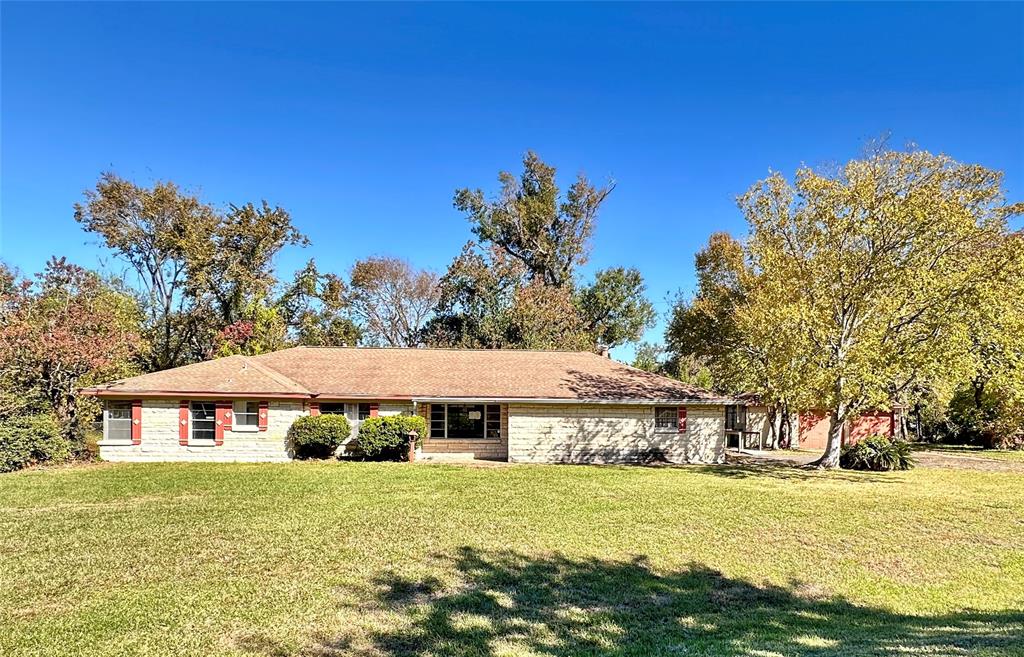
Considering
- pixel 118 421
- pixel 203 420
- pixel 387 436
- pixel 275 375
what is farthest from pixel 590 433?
pixel 118 421

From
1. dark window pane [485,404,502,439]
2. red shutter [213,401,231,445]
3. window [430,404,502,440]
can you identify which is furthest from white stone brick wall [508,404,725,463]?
red shutter [213,401,231,445]

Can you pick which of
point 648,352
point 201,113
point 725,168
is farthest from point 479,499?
point 648,352

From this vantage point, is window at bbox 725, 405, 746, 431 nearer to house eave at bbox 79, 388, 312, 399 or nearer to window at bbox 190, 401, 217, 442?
house eave at bbox 79, 388, 312, 399

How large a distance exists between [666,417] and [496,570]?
1317cm

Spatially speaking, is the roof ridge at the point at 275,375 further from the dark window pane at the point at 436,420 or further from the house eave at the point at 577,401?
the dark window pane at the point at 436,420

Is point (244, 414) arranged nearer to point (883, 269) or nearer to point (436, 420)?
point (436, 420)

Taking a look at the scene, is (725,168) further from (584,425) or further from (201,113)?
(201,113)

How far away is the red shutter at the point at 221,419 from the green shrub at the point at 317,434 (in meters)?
1.91

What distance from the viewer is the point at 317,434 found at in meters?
17.2

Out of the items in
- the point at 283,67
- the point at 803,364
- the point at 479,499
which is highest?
the point at 283,67

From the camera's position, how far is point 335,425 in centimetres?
1739

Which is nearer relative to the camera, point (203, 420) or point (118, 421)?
point (118, 421)

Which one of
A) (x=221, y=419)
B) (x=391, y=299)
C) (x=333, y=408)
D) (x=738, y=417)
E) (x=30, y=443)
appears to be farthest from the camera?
(x=391, y=299)

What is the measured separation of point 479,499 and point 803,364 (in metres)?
10.7
